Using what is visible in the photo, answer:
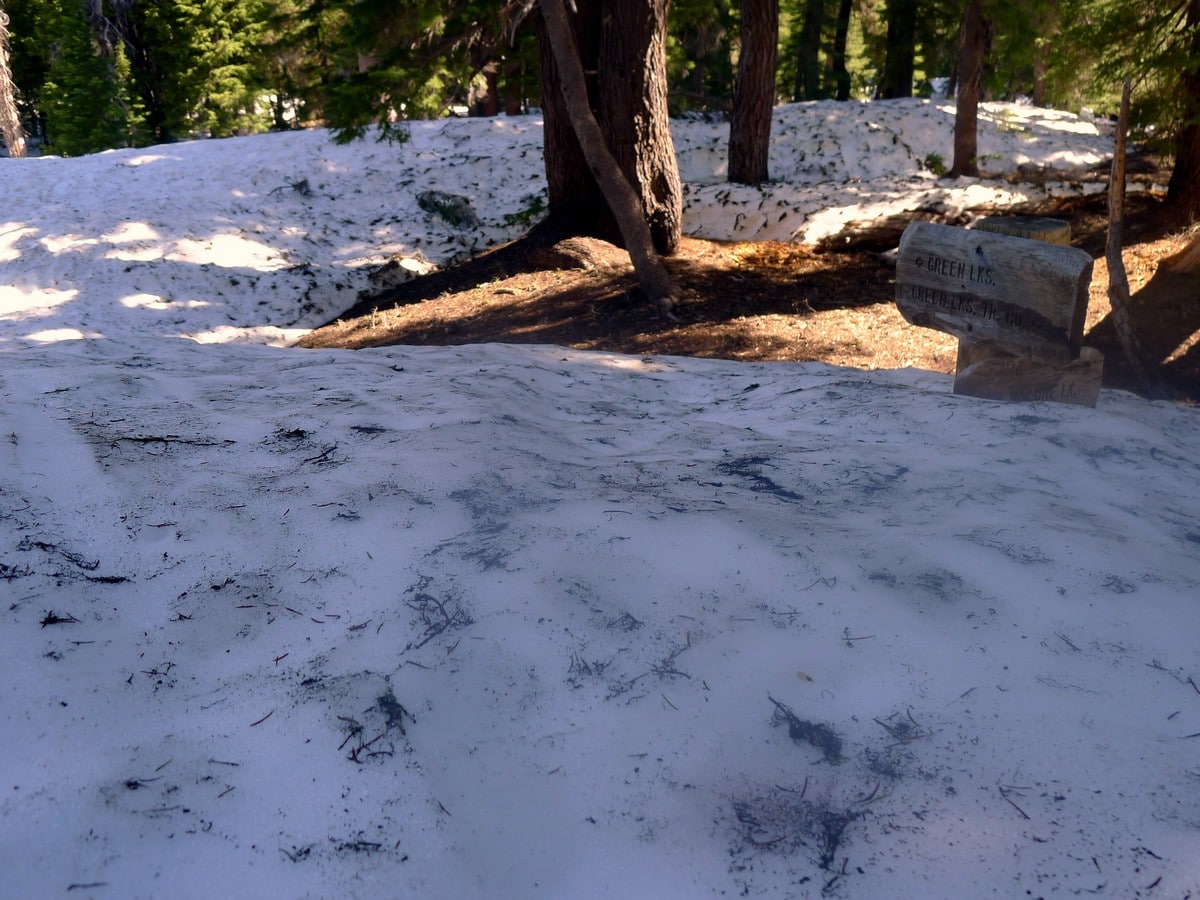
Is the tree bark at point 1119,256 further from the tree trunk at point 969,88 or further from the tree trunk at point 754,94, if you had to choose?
the tree trunk at point 754,94

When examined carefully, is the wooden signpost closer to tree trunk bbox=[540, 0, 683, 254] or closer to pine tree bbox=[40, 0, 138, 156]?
tree trunk bbox=[540, 0, 683, 254]

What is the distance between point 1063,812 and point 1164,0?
8640 mm

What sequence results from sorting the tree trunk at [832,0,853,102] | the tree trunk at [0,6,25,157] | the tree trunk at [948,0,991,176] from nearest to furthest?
1. the tree trunk at [948,0,991,176]
2. the tree trunk at [0,6,25,157]
3. the tree trunk at [832,0,853,102]

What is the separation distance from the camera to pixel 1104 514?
341 cm

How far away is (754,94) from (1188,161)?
→ 563 centimetres

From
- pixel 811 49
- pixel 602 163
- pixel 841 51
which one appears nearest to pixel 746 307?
pixel 602 163

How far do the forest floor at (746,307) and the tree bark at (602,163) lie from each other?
11.0 inches

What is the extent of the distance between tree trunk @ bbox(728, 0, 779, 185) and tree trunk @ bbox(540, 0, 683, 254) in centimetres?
319

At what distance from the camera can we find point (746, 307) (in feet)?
30.5

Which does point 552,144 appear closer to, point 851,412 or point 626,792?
point 851,412

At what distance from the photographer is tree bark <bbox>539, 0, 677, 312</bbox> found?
8500 millimetres

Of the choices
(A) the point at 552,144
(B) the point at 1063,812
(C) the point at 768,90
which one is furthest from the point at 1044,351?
(C) the point at 768,90

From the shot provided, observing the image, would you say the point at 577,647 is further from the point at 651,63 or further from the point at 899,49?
the point at 899,49

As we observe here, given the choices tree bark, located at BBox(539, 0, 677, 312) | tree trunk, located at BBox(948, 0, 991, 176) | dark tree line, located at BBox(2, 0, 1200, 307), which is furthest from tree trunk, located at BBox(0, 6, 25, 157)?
tree trunk, located at BBox(948, 0, 991, 176)
